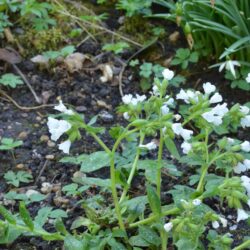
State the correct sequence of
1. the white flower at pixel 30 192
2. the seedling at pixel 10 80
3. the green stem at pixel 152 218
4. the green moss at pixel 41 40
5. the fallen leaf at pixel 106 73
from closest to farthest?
the green stem at pixel 152 218 → the white flower at pixel 30 192 → the seedling at pixel 10 80 → the fallen leaf at pixel 106 73 → the green moss at pixel 41 40

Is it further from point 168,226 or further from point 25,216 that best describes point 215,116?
point 25,216

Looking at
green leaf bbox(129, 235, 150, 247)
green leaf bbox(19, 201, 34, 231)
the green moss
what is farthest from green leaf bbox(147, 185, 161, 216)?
the green moss

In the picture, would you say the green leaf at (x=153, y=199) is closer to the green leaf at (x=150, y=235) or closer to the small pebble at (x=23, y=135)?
the green leaf at (x=150, y=235)

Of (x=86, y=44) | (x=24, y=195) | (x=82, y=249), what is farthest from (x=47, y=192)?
(x=86, y=44)

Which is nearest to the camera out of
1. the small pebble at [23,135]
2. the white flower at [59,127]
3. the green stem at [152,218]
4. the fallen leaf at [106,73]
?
the white flower at [59,127]

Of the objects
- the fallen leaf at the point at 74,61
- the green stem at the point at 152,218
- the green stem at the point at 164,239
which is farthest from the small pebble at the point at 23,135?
the green stem at the point at 164,239

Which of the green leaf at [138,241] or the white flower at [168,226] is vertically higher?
the white flower at [168,226]

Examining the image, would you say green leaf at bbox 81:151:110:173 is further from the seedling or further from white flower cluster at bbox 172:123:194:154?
the seedling

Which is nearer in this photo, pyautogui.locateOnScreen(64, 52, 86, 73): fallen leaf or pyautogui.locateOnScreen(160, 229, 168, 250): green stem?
pyautogui.locateOnScreen(160, 229, 168, 250): green stem

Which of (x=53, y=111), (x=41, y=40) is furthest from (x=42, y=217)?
(x=41, y=40)

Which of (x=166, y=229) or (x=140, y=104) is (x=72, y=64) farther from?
(x=166, y=229)

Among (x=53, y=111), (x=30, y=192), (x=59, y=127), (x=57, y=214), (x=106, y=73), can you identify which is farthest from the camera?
(x=106, y=73)

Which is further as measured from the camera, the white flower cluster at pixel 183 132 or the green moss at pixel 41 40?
the green moss at pixel 41 40

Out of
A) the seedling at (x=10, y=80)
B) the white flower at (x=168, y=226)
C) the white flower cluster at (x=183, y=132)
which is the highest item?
the white flower cluster at (x=183, y=132)
